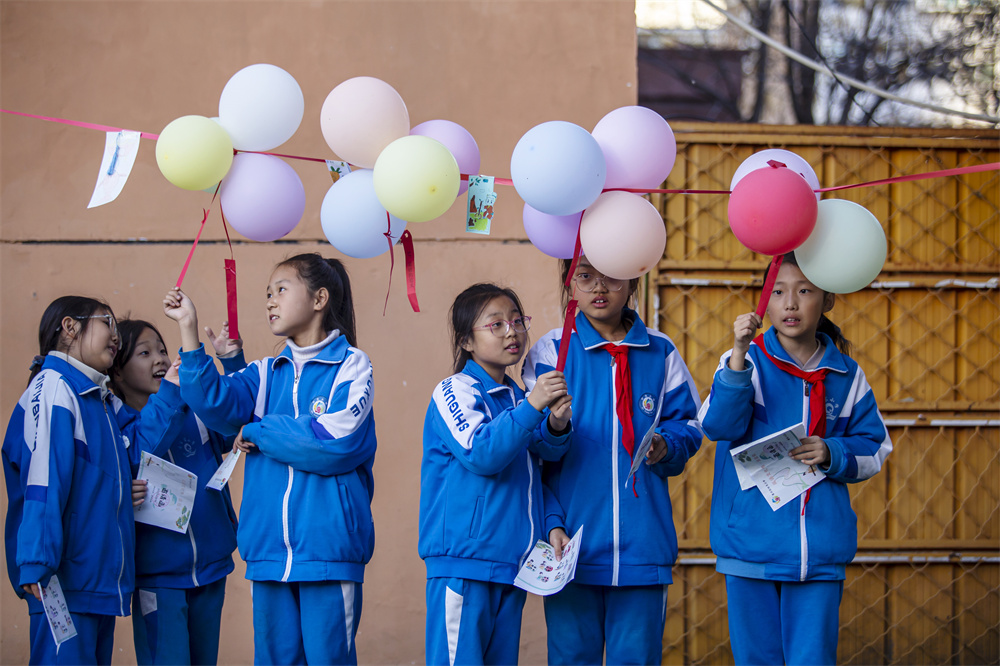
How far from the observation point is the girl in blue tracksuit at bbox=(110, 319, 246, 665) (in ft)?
8.24

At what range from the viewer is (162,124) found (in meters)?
3.61

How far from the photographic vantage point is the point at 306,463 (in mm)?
2213

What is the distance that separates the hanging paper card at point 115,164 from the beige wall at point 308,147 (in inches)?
52.7

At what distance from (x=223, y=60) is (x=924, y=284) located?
3.02m

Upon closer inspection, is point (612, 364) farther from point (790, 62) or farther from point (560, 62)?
point (790, 62)

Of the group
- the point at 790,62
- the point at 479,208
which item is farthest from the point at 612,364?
the point at 790,62

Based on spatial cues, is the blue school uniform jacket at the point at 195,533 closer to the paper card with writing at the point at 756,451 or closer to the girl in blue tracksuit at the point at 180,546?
the girl in blue tracksuit at the point at 180,546

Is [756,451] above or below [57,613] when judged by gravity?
above

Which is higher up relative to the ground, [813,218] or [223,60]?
[223,60]

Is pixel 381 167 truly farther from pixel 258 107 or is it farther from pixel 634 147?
pixel 634 147

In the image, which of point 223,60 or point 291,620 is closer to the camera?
point 291,620

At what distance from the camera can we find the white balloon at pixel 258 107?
7.30ft

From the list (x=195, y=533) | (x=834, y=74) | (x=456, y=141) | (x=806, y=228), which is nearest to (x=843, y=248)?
(x=806, y=228)

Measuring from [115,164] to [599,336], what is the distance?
1.32 metres
